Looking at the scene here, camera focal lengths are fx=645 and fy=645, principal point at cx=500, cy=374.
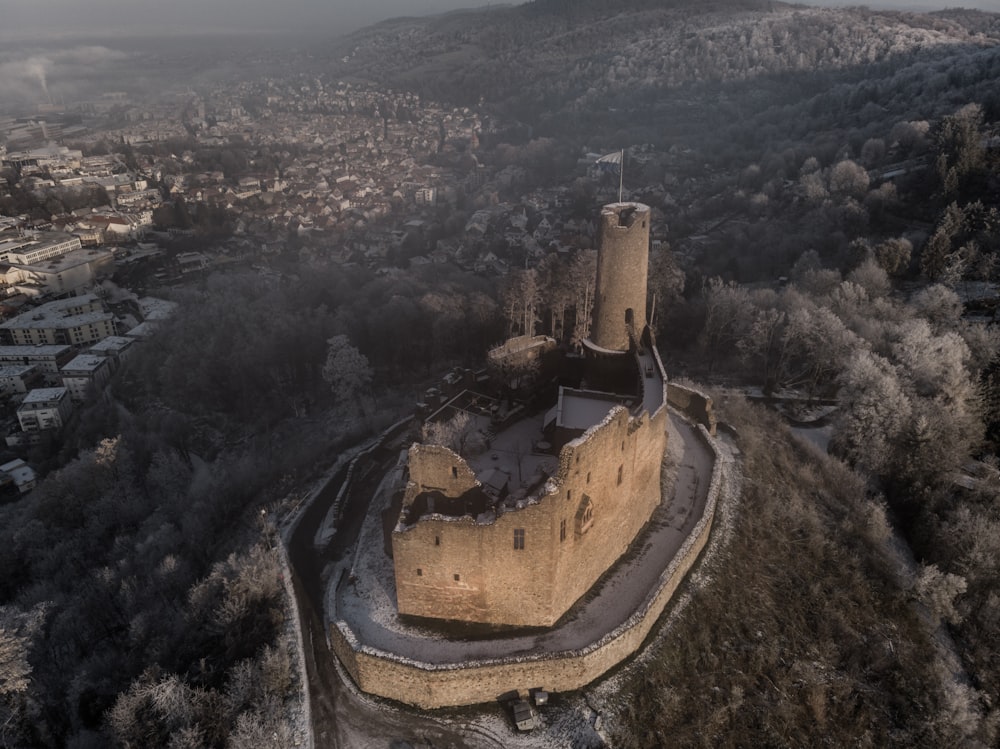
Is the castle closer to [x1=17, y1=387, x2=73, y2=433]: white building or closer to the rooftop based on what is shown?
[x1=17, y1=387, x2=73, y2=433]: white building

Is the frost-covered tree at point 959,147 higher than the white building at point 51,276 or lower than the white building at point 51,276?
higher

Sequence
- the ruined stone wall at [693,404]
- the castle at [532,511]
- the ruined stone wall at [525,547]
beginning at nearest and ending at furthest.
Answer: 1. the ruined stone wall at [525,547]
2. the castle at [532,511]
3. the ruined stone wall at [693,404]

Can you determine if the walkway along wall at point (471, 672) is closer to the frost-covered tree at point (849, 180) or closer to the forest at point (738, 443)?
the forest at point (738, 443)

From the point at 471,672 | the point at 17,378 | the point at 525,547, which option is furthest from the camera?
the point at 17,378

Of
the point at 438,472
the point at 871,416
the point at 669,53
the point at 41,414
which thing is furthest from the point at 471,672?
the point at 669,53

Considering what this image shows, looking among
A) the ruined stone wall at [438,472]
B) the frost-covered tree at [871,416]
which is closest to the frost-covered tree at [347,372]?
the ruined stone wall at [438,472]

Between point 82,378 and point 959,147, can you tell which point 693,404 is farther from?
Result: point 82,378

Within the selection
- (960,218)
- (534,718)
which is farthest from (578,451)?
(960,218)

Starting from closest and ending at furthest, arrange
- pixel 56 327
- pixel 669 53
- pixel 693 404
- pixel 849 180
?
pixel 693 404 < pixel 849 180 < pixel 56 327 < pixel 669 53

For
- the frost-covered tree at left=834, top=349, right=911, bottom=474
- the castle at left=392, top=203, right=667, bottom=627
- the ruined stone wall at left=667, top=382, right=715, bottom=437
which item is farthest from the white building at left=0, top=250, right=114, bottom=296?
the frost-covered tree at left=834, top=349, right=911, bottom=474
